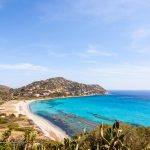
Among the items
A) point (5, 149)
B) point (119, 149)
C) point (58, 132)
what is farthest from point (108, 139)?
point (58, 132)

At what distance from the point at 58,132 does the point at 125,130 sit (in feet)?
105

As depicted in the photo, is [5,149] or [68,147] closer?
[68,147]

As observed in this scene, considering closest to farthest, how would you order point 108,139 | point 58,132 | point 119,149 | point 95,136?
point 119,149 → point 108,139 → point 95,136 → point 58,132

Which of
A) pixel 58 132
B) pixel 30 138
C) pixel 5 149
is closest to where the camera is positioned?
pixel 5 149

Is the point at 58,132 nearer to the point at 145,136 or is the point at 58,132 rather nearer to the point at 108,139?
the point at 145,136

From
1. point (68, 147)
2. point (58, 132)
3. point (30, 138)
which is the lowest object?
point (58, 132)

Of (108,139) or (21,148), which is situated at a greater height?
A: (108,139)

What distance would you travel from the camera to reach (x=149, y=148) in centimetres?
827

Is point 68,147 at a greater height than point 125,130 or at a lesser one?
greater

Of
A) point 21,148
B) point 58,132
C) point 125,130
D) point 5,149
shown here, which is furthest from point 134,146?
point 58,132

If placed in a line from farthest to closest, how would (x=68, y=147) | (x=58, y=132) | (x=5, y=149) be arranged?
(x=58, y=132), (x=5, y=149), (x=68, y=147)

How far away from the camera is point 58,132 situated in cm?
7075

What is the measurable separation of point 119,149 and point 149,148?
0.90 m

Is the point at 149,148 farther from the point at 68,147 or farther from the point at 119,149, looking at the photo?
the point at 68,147
